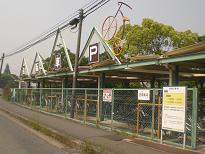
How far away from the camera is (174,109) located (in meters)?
11.9

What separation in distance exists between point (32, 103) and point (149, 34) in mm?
18757

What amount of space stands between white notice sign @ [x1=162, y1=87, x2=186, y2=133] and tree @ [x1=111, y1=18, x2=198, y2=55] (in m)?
34.0

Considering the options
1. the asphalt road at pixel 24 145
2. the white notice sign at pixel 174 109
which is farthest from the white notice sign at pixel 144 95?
the asphalt road at pixel 24 145

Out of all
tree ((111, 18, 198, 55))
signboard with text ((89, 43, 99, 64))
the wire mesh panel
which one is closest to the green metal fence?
the wire mesh panel

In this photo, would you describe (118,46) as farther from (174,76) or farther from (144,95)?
(144,95)

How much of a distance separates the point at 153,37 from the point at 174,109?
35.6 metres

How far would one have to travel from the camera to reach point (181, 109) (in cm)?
1155

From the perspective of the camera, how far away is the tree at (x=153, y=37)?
1823 inches

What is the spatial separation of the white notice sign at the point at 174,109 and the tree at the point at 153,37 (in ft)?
112

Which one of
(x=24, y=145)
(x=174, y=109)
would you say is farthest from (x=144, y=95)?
(x=24, y=145)

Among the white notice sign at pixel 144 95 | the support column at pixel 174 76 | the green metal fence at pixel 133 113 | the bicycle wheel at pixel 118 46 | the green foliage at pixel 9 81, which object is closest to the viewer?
the green metal fence at pixel 133 113

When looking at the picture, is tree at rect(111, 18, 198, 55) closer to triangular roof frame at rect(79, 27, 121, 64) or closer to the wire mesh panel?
triangular roof frame at rect(79, 27, 121, 64)

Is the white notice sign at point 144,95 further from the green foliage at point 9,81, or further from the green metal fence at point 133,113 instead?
the green foliage at point 9,81

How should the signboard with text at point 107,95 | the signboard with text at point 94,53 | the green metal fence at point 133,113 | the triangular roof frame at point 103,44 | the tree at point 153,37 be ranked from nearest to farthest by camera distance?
the green metal fence at point 133,113, the signboard with text at point 107,95, the triangular roof frame at point 103,44, the signboard with text at point 94,53, the tree at point 153,37
